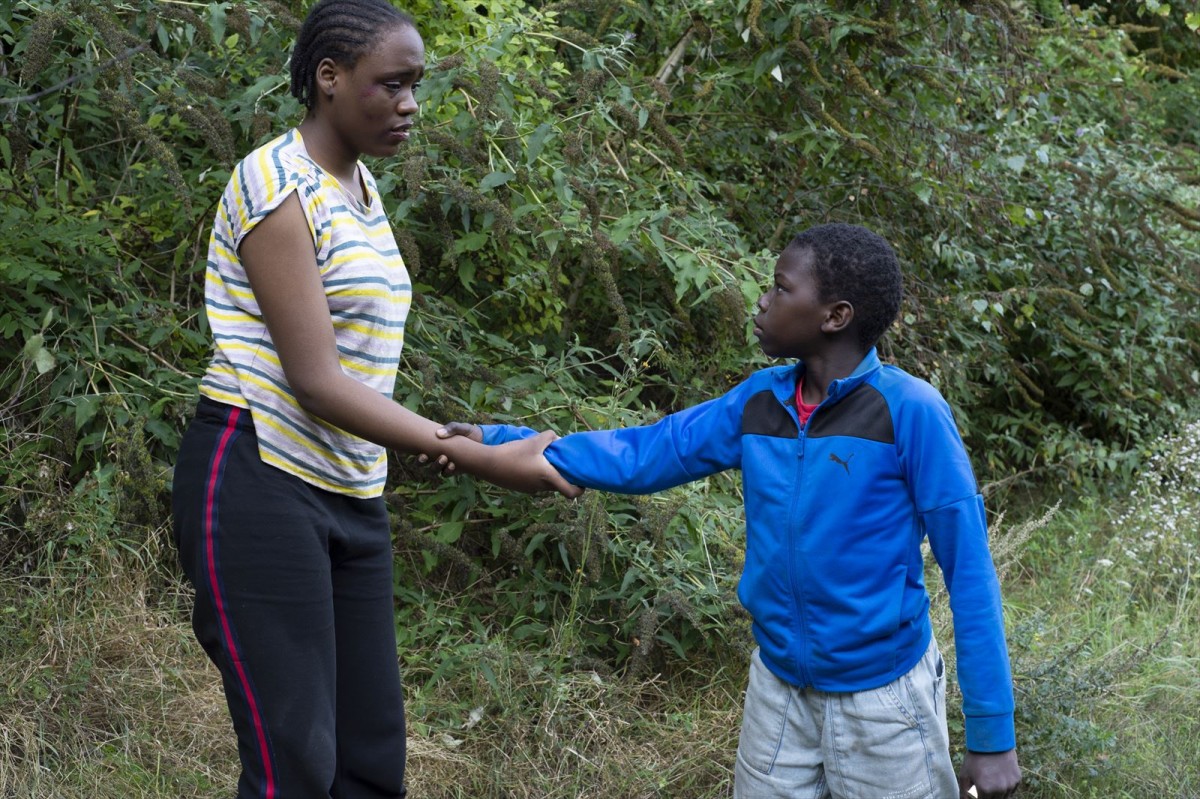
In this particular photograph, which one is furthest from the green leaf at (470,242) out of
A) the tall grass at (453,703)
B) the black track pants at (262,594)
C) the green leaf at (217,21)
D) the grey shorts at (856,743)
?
the grey shorts at (856,743)

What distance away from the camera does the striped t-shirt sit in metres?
2.12

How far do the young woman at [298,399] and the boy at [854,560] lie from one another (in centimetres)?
74

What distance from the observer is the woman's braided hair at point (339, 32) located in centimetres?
222

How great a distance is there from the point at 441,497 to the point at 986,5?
3.21m

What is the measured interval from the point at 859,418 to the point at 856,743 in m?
0.61

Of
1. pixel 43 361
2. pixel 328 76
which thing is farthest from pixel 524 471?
pixel 43 361

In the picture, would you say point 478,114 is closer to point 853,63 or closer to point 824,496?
point 853,63

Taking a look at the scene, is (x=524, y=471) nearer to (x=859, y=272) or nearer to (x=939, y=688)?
(x=859, y=272)

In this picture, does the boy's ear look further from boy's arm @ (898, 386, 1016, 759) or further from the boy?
boy's arm @ (898, 386, 1016, 759)

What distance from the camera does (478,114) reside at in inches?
158

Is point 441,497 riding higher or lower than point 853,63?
lower

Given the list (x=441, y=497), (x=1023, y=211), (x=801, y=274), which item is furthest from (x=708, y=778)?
(x=1023, y=211)

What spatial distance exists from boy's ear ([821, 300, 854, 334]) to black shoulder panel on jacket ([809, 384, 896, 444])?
130 mm

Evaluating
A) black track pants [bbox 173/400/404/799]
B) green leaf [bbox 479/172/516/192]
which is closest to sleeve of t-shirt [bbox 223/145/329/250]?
black track pants [bbox 173/400/404/799]
